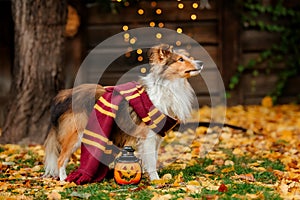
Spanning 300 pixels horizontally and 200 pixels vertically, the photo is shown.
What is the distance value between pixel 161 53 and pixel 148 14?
367 centimetres

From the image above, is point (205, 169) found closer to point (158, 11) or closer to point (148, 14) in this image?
point (158, 11)

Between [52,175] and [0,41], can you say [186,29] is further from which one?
[52,175]

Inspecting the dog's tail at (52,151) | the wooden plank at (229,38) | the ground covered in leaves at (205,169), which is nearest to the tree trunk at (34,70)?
the ground covered in leaves at (205,169)

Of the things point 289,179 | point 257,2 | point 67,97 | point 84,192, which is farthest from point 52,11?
point 257,2

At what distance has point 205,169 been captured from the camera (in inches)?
181

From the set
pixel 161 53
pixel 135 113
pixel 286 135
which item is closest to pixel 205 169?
pixel 135 113

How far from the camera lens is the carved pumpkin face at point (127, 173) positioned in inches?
157

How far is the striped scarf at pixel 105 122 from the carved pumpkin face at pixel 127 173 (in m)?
0.22

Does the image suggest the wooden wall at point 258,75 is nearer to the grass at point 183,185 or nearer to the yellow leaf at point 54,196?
the grass at point 183,185

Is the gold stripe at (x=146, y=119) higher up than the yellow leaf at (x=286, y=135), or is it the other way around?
the gold stripe at (x=146, y=119)

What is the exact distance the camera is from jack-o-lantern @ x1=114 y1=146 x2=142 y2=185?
398 cm

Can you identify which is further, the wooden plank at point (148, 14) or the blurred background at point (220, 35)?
the wooden plank at point (148, 14)

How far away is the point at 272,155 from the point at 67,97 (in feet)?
6.80

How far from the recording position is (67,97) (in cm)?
427
